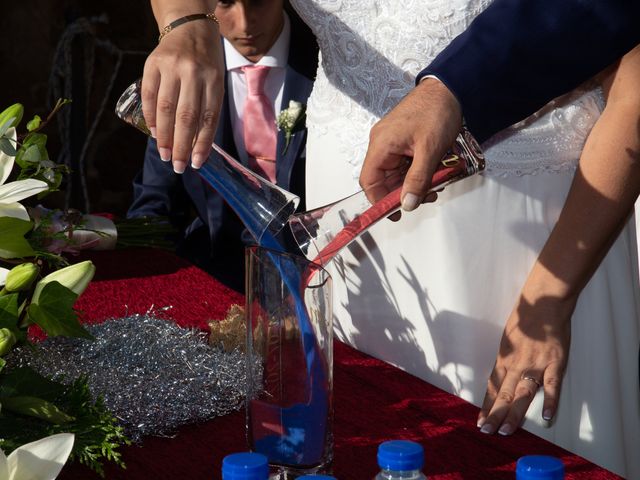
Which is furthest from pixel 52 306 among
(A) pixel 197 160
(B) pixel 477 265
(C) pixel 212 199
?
(C) pixel 212 199

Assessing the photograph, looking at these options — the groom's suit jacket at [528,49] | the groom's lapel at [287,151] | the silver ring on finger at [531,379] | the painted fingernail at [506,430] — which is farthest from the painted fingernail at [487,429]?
the groom's lapel at [287,151]

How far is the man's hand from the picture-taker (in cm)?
88

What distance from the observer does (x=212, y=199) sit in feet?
8.02

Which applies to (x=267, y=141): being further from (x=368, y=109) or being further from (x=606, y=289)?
(x=606, y=289)

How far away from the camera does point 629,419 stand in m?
1.27

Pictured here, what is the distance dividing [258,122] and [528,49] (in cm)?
155

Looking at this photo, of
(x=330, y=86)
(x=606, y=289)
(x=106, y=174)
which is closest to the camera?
(x=606, y=289)

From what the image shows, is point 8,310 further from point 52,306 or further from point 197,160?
point 197,160

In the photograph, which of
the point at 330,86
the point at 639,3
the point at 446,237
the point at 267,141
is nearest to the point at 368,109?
the point at 330,86

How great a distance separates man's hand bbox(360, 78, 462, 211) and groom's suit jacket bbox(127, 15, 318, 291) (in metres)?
1.39

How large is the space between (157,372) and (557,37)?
544 millimetres

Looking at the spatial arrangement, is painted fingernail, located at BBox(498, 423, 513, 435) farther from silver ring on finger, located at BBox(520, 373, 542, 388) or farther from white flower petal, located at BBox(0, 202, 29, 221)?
white flower petal, located at BBox(0, 202, 29, 221)

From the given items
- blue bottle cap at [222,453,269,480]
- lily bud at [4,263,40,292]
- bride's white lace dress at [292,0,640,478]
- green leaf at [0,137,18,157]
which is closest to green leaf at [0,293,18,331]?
lily bud at [4,263,40,292]

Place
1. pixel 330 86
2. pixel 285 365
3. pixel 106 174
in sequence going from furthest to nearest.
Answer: pixel 106 174
pixel 330 86
pixel 285 365
